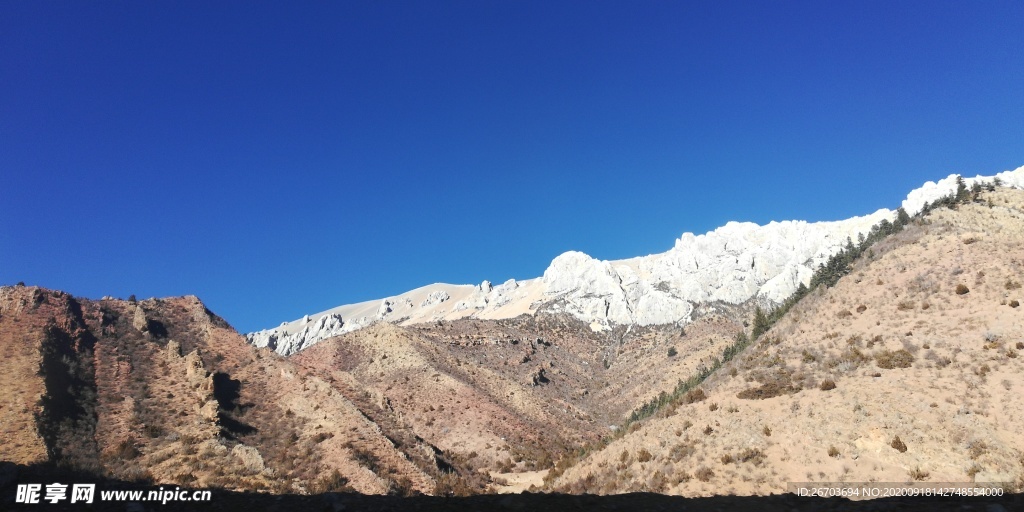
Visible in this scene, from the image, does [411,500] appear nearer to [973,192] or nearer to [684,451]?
[684,451]

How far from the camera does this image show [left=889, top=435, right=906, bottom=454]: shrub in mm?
20156

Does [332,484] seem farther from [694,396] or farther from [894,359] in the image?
[894,359]

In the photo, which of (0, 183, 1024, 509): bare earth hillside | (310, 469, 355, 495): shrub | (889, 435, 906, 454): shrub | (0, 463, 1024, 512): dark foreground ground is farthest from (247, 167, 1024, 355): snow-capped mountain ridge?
(310, 469, 355, 495): shrub

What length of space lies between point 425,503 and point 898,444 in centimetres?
2014

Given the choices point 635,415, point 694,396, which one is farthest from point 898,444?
point 635,415

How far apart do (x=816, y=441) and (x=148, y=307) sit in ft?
148

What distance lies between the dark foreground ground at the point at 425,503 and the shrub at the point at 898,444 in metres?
5.33

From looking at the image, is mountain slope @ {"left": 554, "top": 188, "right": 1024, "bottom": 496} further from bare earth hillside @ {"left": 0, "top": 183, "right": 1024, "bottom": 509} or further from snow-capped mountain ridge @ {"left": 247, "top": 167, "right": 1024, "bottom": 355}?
snow-capped mountain ridge @ {"left": 247, "top": 167, "right": 1024, "bottom": 355}

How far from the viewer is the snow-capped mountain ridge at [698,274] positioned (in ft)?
365

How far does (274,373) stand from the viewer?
3184 centimetres

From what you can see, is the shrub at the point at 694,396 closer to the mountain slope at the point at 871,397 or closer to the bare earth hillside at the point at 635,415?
the bare earth hillside at the point at 635,415

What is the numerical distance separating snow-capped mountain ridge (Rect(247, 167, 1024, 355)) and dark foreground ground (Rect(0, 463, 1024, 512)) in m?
89.8

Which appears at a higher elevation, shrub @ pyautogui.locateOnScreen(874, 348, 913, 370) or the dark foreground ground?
shrub @ pyautogui.locateOnScreen(874, 348, 913, 370)

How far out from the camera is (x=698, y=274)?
125m
